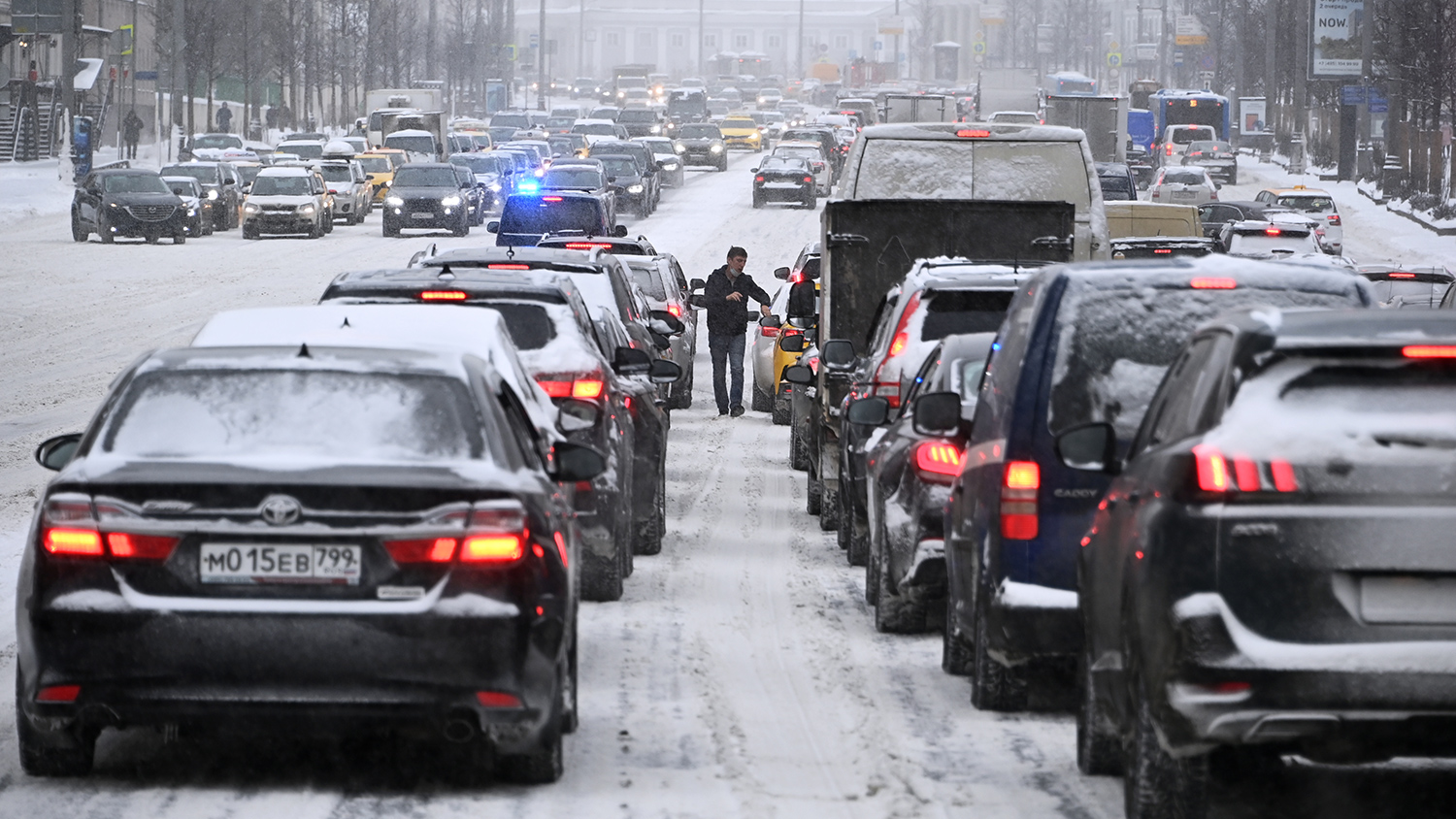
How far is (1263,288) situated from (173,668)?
3.76 meters

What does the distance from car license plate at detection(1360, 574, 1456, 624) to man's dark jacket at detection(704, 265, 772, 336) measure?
16.7 metres

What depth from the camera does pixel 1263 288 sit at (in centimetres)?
787

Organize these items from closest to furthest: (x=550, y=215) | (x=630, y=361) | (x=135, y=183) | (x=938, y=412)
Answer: (x=938, y=412) → (x=630, y=361) → (x=550, y=215) → (x=135, y=183)

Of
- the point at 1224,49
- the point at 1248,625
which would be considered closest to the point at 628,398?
the point at 1248,625

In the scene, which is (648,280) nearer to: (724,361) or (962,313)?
(724,361)

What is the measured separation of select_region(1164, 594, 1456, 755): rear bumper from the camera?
5.66 meters

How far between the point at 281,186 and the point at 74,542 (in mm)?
42234

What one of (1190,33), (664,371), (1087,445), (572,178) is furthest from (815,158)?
(1190,33)

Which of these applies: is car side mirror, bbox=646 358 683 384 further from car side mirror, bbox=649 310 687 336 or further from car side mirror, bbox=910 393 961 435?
car side mirror, bbox=649 310 687 336

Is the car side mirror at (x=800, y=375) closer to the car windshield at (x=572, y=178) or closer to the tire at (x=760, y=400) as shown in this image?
the tire at (x=760, y=400)

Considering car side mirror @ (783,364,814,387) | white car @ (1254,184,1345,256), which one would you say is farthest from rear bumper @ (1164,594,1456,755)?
white car @ (1254,184,1345,256)

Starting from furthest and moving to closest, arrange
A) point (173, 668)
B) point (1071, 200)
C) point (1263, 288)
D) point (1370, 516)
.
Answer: point (1071, 200) < point (1263, 288) < point (173, 668) < point (1370, 516)

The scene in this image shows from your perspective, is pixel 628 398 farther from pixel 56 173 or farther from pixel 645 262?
pixel 56 173

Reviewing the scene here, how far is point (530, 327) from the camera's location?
440 inches
